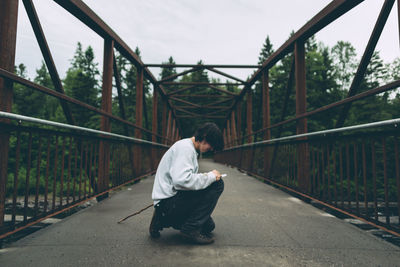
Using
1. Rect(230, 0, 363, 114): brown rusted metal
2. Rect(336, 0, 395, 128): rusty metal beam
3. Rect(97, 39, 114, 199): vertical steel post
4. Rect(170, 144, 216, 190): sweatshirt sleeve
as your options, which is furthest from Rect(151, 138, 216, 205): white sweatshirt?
Rect(230, 0, 363, 114): brown rusted metal

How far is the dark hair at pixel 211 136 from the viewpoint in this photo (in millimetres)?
1724

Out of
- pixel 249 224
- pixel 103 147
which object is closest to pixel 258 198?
pixel 249 224

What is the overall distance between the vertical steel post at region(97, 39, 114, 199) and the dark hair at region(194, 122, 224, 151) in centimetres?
201

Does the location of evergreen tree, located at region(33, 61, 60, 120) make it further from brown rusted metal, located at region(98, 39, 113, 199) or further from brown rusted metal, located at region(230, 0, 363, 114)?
brown rusted metal, located at region(230, 0, 363, 114)

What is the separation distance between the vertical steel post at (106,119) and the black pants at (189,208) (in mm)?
1812

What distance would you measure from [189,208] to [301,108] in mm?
2822

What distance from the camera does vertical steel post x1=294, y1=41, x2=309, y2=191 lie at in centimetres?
335

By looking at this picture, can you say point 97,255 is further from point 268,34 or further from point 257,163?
point 268,34

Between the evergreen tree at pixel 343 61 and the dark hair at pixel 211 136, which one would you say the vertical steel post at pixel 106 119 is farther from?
the evergreen tree at pixel 343 61

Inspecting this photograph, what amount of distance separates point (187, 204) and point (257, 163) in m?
5.01

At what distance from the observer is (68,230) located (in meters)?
2.00

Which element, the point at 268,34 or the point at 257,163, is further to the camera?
the point at 268,34

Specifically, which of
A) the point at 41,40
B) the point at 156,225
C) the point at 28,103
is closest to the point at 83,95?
the point at 28,103

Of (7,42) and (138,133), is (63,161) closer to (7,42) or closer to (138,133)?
(7,42)
